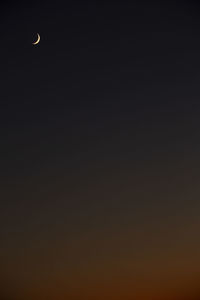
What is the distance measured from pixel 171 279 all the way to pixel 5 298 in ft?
7.07

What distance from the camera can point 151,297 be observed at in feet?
17.2

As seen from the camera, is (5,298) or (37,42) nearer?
(5,298)

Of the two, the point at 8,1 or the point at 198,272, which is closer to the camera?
the point at 198,272

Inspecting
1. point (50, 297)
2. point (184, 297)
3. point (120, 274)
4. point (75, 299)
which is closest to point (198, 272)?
point (184, 297)

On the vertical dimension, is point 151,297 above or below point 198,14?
below

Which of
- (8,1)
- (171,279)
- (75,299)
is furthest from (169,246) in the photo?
(8,1)

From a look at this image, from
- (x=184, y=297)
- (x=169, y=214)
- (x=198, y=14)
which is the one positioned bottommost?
(x=184, y=297)

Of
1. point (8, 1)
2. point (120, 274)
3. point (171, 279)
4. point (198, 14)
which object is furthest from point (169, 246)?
point (8, 1)

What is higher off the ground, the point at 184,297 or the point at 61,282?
the point at 61,282

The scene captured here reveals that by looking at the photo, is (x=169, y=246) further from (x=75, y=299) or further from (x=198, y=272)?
(x=75, y=299)

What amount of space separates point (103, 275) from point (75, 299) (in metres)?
0.47

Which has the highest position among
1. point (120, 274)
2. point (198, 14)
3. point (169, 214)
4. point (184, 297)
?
point (198, 14)

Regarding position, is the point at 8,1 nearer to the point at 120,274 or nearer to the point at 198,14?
the point at 198,14

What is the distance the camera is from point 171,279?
531 centimetres
